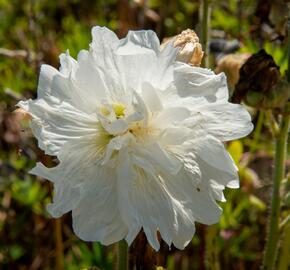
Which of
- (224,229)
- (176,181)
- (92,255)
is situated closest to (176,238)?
(176,181)

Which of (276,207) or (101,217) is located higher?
(101,217)

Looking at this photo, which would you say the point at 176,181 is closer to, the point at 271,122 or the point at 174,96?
the point at 174,96

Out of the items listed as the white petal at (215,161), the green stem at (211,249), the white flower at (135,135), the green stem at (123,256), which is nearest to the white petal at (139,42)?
the white flower at (135,135)

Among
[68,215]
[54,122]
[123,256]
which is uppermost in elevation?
[54,122]

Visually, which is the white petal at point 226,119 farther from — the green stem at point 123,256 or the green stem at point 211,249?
the green stem at point 211,249

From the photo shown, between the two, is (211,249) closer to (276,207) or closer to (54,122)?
(276,207)

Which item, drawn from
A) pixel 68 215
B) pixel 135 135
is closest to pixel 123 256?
pixel 135 135

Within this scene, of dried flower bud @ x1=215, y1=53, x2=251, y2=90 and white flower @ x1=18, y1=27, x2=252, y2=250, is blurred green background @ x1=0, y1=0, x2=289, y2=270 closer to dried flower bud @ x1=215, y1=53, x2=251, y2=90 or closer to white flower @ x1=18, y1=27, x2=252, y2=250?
dried flower bud @ x1=215, y1=53, x2=251, y2=90
